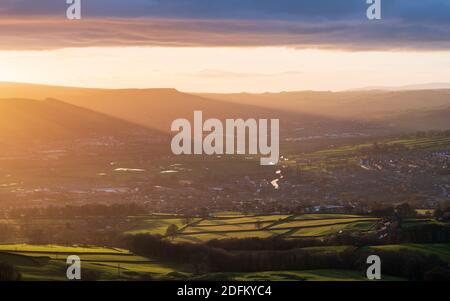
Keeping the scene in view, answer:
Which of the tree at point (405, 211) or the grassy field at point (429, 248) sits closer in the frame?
the grassy field at point (429, 248)

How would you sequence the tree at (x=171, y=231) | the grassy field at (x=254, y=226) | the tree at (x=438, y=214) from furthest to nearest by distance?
the tree at (x=438, y=214) → the grassy field at (x=254, y=226) → the tree at (x=171, y=231)

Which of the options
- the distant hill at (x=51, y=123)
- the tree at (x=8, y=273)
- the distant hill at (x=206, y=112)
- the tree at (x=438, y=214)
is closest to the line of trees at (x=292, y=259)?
the tree at (x=8, y=273)

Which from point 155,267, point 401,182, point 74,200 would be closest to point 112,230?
point 155,267

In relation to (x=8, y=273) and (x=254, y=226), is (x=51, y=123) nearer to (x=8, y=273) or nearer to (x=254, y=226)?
(x=254, y=226)

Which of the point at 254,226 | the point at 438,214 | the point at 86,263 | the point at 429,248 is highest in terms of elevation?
the point at 438,214

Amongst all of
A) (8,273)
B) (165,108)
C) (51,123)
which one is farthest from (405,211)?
(165,108)

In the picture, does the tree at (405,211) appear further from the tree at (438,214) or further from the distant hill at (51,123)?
the distant hill at (51,123)
